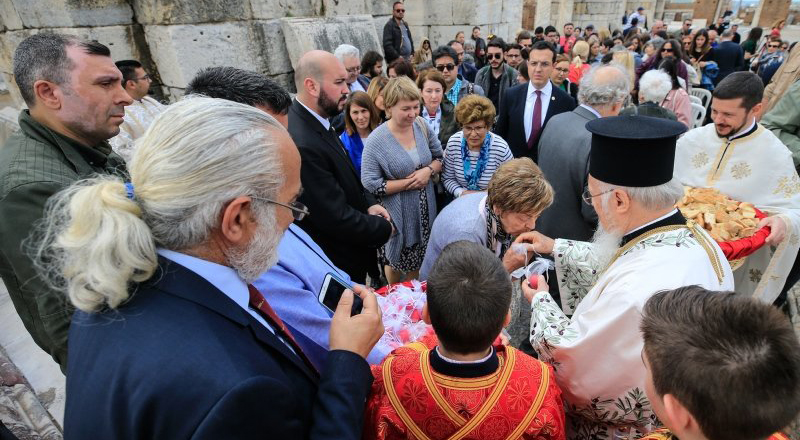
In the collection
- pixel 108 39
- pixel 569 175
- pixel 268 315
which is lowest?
pixel 569 175

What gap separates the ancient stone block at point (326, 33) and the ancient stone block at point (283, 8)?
5.9 inches

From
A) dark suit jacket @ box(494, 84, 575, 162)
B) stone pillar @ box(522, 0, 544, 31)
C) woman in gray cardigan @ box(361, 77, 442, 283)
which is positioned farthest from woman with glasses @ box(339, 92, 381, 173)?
stone pillar @ box(522, 0, 544, 31)

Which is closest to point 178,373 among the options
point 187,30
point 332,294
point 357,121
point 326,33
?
point 332,294

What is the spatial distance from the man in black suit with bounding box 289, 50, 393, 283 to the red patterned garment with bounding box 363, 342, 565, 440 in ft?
4.73

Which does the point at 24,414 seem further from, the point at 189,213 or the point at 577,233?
the point at 577,233

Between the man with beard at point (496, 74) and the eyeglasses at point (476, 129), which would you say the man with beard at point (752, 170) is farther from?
the man with beard at point (496, 74)

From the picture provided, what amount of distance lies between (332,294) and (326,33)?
4.61 m

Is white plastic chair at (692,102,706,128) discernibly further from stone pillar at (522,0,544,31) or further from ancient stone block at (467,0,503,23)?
stone pillar at (522,0,544,31)

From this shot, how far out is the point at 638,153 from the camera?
5.42ft

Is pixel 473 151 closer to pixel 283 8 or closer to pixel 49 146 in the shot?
pixel 49 146

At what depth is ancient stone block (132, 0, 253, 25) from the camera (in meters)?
4.06

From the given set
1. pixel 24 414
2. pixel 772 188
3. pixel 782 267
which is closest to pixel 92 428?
pixel 24 414

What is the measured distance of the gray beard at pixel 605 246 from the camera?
1837 millimetres

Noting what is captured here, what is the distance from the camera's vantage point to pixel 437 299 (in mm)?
1259
